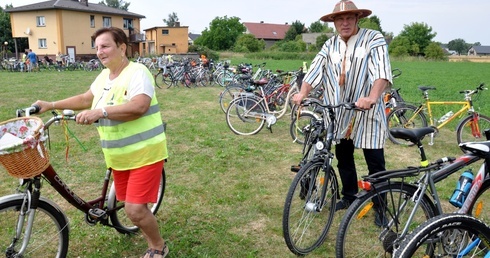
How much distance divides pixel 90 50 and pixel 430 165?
39.9 meters

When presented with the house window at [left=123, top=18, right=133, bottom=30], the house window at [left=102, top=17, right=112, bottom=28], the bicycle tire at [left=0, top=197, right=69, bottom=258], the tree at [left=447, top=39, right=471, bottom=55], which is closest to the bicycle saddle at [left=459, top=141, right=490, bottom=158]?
the bicycle tire at [left=0, top=197, right=69, bottom=258]

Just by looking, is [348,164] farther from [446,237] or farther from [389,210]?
[446,237]

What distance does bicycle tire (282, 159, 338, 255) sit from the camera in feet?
9.68

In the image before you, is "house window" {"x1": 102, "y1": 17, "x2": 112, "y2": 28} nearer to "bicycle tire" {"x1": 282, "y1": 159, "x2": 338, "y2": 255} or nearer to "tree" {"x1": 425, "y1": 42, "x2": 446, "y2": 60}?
"bicycle tire" {"x1": 282, "y1": 159, "x2": 338, "y2": 255}

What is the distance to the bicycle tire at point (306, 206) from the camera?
2.95 m

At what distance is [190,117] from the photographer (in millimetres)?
9062

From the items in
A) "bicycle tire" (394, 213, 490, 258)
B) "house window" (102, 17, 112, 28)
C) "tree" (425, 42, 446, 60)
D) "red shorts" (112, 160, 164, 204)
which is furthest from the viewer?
"tree" (425, 42, 446, 60)

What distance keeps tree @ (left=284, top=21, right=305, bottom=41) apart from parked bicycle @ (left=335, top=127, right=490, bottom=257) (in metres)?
77.2

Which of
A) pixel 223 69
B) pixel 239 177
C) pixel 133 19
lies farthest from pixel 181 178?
pixel 133 19

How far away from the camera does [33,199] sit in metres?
2.33

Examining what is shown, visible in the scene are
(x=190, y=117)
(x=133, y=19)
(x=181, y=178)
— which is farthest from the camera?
(x=133, y=19)

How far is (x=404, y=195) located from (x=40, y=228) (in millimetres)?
2412

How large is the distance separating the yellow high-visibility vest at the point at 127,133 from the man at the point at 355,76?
4.22ft

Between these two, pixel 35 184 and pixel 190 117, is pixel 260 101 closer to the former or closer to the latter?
pixel 190 117
